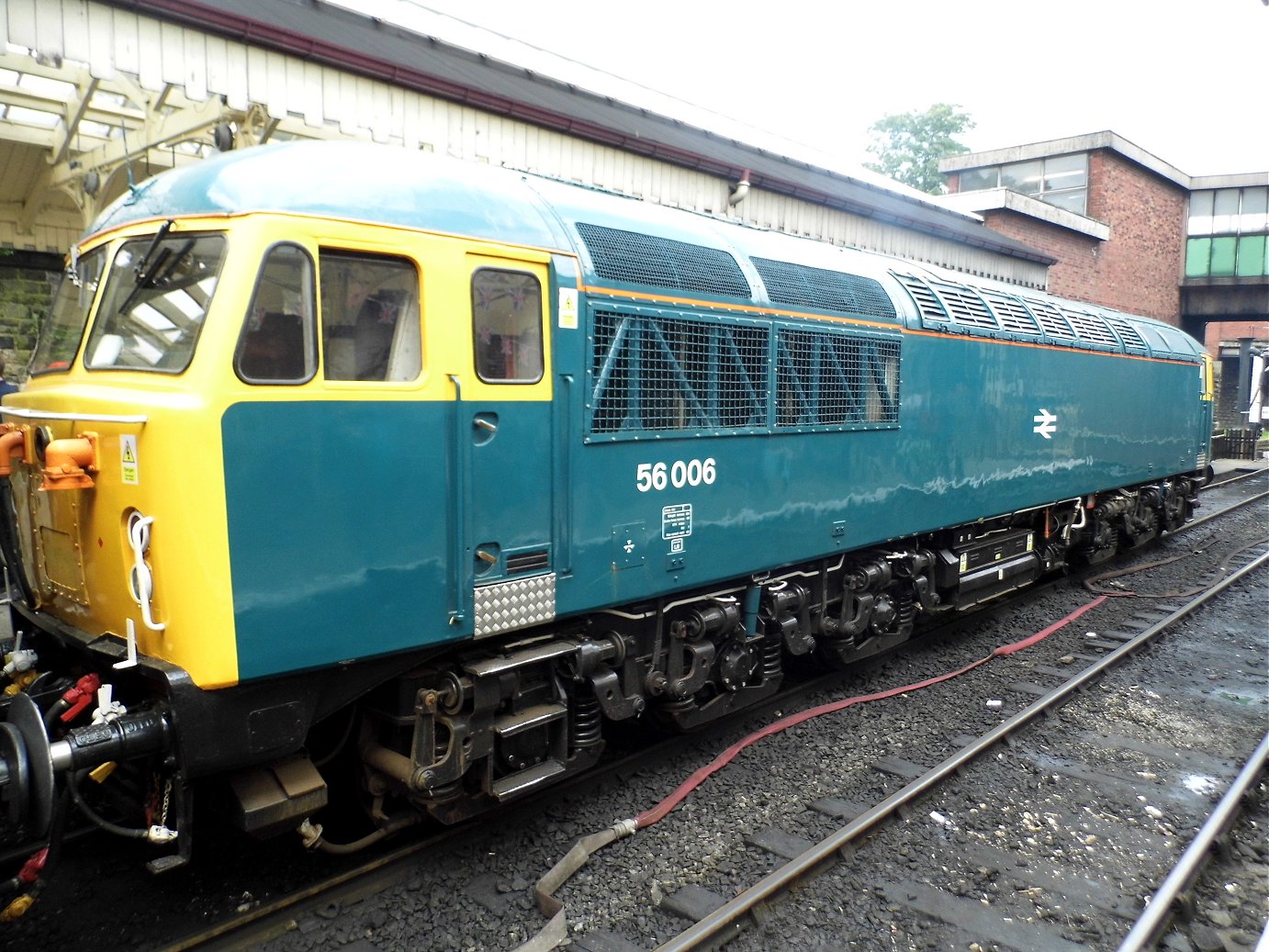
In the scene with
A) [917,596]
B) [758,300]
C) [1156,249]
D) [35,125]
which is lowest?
[917,596]

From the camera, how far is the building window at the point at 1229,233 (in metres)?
31.8

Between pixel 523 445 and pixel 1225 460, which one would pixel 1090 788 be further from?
pixel 1225 460

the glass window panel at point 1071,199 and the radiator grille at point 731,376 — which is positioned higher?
the glass window panel at point 1071,199

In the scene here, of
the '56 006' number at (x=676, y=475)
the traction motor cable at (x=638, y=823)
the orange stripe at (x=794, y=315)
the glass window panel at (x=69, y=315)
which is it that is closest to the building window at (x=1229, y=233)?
the orange stripe at (x=794, y=315)

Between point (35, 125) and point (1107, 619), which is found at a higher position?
point (35, 125)

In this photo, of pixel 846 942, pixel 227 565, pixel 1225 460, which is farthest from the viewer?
pixel 1225 460

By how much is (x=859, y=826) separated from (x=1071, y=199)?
2847cm

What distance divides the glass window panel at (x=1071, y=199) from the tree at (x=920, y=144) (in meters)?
17.0

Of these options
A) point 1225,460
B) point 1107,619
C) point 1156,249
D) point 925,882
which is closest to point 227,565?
point 925,882

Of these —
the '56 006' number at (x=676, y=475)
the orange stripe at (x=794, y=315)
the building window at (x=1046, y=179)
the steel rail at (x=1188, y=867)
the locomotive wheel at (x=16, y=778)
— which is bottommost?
the steel rail at (x=1188, y=867)

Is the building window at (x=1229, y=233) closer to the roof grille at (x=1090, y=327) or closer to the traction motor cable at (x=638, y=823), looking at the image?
the roof grille at (x=1090, y=327)

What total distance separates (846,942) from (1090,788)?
258cm

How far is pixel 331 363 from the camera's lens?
3781 mm

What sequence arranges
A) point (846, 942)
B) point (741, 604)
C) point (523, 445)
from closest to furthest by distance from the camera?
point (846, 942), point (523, 445), point (741, 604)
